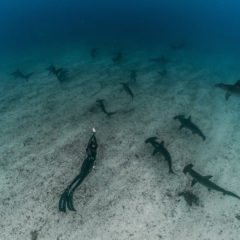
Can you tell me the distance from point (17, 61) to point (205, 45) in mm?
26492

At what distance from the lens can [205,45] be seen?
32.0m

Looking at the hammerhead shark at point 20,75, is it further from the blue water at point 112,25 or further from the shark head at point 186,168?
the blue water at point 112,25

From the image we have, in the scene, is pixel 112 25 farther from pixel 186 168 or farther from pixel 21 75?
pixel 186 168

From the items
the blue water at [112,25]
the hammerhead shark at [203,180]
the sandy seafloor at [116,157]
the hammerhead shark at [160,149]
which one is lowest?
the blue water at [112,25]

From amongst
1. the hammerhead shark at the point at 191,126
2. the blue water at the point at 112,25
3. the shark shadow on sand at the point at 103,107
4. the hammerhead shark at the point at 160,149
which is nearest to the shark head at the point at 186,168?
the hammerhead shark at the point at 160,149

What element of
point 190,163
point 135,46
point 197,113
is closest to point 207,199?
point 190,163

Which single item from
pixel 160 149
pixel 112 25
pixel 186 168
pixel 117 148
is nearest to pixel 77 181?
Result: pixel 117 148

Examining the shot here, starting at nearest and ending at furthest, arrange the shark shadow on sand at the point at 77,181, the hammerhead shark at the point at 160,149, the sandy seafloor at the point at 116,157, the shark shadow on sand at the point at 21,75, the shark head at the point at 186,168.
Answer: the sandy seafloor at the point at 116,157 → the shark shadow on sand at the point at 77,181 → the shark head at the point at 186,168 → the hammerhead shark at the point at 160,149 → the shark shadow on sand at the point at 21,75

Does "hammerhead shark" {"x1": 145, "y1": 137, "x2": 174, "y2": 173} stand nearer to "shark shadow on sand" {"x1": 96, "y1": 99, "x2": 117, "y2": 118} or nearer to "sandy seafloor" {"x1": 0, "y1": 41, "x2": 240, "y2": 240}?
"sandy seafloor" {"x1": 0, "y1": 41, "x2": 240, "y2": 240}

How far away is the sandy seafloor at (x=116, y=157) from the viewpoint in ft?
23.5

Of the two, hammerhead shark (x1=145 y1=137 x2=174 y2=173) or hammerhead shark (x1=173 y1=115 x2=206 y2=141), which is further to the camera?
hammerhead shark (x1=173 y1=115 x2=206 y2=141)

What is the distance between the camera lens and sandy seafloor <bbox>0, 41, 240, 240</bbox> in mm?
7160

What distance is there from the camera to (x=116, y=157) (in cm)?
942

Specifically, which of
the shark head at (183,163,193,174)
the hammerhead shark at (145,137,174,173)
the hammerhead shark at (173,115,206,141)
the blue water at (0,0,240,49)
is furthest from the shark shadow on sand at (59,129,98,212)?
the blue water at (0,0,240,49)
